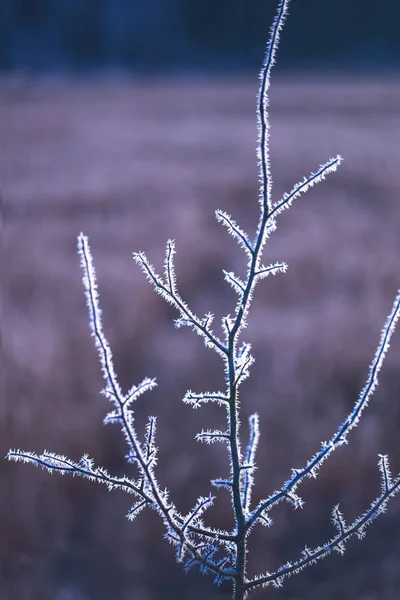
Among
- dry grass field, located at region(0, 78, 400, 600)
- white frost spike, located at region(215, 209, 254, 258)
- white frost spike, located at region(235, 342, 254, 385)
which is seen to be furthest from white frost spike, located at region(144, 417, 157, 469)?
dry grass field, located at region(0, 78, 400, 600)

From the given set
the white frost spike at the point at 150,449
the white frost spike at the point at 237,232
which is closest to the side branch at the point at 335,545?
the white frost spike at the point at 150,449

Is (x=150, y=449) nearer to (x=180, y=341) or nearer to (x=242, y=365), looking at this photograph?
(x=242, y=365)

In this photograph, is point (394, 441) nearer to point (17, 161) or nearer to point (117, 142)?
point (17, 161)

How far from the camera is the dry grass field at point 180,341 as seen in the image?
2.61m

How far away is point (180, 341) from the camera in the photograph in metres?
4.67

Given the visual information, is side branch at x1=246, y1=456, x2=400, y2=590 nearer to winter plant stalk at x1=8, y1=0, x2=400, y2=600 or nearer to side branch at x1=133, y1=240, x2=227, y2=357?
winter plant stalk at x1=8, y1=0, x2=400, y2=600

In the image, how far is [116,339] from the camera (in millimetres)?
4633

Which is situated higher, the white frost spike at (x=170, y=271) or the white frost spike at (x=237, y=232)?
the white frost spike at (x=237, y=232)

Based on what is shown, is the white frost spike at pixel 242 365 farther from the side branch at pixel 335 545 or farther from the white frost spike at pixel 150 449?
→ the side branch at pixel 335 545

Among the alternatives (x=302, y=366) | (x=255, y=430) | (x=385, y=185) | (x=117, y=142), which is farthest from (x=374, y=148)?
(x=255, y=430)

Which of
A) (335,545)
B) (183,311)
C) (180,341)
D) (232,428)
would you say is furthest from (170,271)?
(180,341)

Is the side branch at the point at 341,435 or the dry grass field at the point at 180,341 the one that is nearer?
the side branch at the point at 341,435

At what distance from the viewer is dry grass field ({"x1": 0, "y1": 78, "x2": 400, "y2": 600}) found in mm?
2613

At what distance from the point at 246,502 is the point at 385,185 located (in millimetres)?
7999
